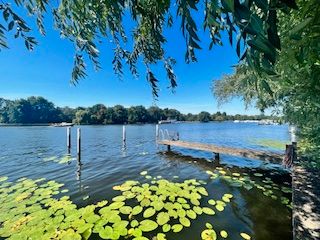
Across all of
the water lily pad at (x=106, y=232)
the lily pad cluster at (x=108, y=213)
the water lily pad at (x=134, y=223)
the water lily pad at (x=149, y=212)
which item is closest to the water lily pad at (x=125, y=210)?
the lily pad cluster at (x=108, y=213)

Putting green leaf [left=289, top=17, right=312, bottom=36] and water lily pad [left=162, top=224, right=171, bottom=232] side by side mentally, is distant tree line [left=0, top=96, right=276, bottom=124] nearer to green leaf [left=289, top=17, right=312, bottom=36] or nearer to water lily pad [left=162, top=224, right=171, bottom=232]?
water lily pad [left=162, top=224, right=171, bottom=232]

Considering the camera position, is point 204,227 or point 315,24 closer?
point 315,24

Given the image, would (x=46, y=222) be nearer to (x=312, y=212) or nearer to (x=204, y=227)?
(x=204, y=227)

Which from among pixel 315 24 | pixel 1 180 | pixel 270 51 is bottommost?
pixel 1 180

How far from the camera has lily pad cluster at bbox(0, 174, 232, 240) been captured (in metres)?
4.39

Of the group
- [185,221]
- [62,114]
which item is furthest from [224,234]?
[62,114]

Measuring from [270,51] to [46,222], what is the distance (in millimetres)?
5678

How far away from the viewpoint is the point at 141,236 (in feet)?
14.1

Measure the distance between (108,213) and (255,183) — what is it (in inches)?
240

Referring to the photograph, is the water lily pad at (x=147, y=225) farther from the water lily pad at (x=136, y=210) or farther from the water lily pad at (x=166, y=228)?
the water lily pad at (x=136, y=210)

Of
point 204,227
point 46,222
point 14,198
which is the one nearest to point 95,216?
point 46,222

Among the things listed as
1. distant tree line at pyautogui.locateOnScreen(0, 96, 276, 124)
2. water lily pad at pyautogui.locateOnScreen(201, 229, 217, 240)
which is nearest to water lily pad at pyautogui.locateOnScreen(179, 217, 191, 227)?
water lily pad at pyautogui.locateOnScreen(201, 229, 217, 240)

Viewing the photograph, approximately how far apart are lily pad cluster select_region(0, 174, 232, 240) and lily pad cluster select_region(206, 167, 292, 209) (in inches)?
57.6

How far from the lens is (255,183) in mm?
8336
